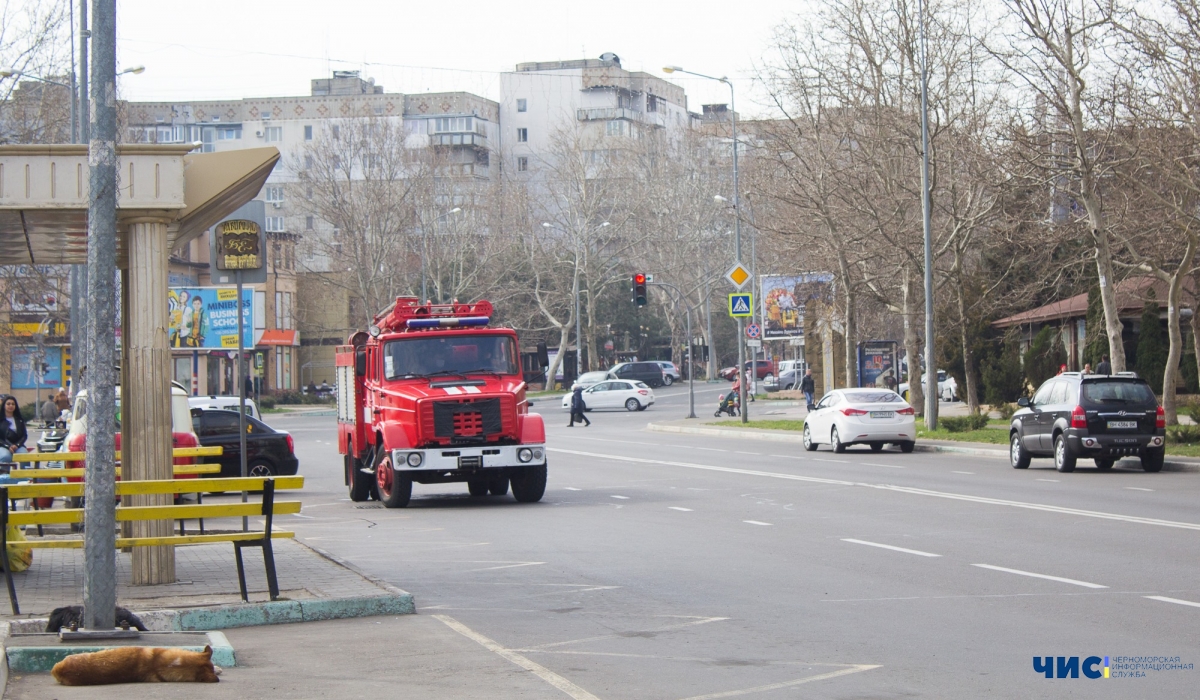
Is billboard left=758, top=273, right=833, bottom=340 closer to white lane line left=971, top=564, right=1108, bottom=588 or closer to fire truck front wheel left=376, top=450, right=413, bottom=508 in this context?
fire truck front wheel left=376, top=450, right=413, bottom=508

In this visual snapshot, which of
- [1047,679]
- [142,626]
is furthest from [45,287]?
[1047,679]

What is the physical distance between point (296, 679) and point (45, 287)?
3215cm

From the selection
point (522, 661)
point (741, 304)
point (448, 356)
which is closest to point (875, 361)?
point (741, 304)

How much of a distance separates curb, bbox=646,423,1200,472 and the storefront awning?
134 feet

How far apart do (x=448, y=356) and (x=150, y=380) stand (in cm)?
927

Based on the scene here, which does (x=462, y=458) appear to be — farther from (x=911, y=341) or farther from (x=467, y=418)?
(x=911, y=341)

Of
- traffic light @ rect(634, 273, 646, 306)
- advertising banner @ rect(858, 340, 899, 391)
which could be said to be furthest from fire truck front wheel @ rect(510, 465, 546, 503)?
advertising banner @ rect(858, 340, 899, 391)

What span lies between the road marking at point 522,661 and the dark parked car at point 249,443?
14082mm

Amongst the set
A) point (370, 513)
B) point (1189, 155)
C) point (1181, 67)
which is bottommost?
point (370, 513)

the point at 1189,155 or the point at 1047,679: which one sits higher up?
the point at 1189,155

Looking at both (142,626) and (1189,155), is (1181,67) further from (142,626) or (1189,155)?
(142,626)

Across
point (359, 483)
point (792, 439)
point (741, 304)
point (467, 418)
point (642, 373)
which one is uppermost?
point (741, 304)

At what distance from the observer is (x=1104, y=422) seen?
74.8ft

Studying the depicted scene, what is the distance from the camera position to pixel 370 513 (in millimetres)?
18750
